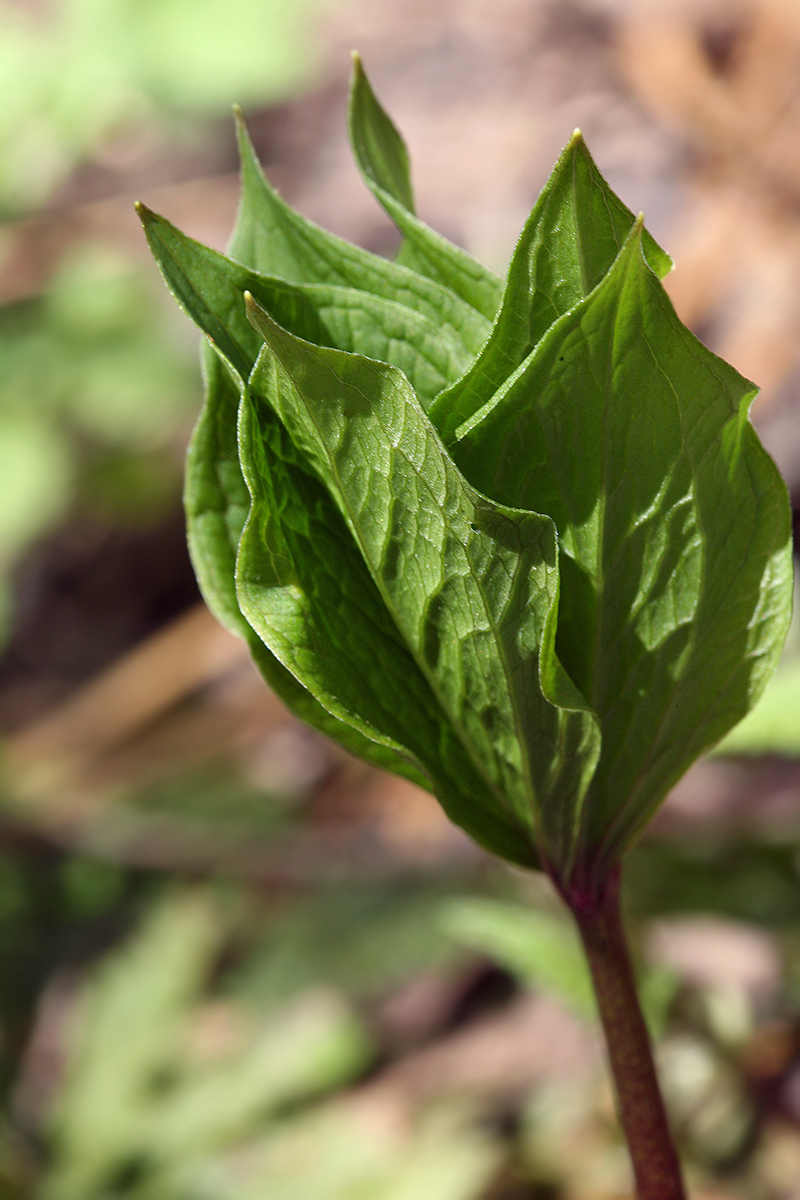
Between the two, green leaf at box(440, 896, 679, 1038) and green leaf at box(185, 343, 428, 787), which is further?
green leaf at box(440, 896, 679, 1038)

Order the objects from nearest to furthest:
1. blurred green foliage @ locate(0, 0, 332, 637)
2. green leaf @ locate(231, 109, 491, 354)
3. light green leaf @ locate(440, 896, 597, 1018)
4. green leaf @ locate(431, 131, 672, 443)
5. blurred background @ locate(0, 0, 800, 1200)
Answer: green leaf @ locate(431, 131, 672, 443)
green leaf @ locate(231, 109, 491, 354)
light green leaf @ locate(440, 896, 597, 1018)
blurred background @ locate(0, 0, 800, 1200)
blurred green foliage @ locate(0, 0, 332, 637)

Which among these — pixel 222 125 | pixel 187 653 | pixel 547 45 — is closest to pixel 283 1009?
pixel 187 653

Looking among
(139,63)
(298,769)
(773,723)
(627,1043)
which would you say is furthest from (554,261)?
(139,63)

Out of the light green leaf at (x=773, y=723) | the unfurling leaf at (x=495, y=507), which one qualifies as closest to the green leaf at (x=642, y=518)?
the unfurling leaf at (x=495, y=507)

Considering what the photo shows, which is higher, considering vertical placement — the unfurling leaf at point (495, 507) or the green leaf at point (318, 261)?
the green leaf at point (318, 261)

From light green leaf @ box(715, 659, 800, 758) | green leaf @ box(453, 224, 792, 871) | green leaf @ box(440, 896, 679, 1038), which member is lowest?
green leaf @ box(440, 896, 679, 1038)

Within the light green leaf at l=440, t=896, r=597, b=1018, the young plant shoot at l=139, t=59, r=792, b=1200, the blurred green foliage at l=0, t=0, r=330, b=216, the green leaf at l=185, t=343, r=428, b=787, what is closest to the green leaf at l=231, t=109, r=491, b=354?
the young plant shoot at l=139, t=59, r=792, b=1200

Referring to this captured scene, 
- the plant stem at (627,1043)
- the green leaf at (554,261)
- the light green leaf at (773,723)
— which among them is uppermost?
the green leaf at (554,261)

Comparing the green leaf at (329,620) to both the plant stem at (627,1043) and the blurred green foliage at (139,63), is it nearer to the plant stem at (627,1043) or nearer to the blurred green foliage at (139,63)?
the plant stem at (627,1043)

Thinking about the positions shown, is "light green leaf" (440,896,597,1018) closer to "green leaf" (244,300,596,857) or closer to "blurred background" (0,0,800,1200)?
"blurred background" (0,0,800,1200)
